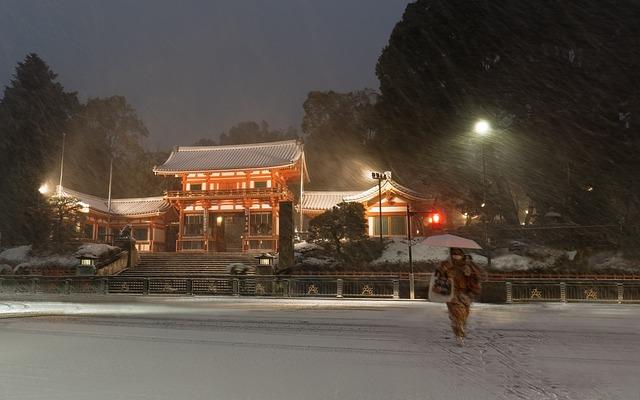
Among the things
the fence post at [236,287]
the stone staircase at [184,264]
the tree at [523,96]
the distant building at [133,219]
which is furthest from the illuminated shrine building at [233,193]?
the fence post at [236,287]

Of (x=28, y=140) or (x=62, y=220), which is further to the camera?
(x=28, y=140)

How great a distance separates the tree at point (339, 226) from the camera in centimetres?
2964

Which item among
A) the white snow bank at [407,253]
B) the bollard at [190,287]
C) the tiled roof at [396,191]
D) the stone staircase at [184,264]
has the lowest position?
the bollard at [190,287]

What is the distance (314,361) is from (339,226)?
24123 mm

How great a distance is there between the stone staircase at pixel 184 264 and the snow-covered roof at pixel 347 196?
9179 mm

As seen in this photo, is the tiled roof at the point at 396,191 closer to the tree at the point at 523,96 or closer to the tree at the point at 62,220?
the tree at the point at 523,96

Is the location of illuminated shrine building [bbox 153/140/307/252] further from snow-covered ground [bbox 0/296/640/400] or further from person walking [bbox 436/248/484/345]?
person walking [bbox 436/248/484/345]

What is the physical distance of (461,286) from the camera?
7.11 metres

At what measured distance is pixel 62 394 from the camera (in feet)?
13.4

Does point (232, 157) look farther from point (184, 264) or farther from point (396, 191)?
point (396, 191)

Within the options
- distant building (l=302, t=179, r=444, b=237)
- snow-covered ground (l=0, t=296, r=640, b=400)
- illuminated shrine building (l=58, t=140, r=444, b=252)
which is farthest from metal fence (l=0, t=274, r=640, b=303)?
illuminated shrine building (l=58, t=140, r=444, b=252)

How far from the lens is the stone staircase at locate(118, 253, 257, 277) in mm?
30578

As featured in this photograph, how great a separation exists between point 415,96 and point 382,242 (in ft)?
35.6

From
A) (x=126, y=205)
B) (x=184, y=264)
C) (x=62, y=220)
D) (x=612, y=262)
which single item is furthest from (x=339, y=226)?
(x=126, y=205)
